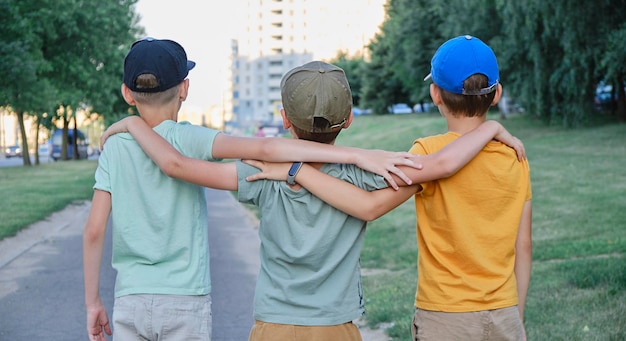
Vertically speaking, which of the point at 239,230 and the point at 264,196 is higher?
the point at 264,196

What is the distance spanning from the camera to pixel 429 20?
4875 cm

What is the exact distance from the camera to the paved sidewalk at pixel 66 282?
22.5 feet

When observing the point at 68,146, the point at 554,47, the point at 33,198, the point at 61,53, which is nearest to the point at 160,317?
the point at 33,198

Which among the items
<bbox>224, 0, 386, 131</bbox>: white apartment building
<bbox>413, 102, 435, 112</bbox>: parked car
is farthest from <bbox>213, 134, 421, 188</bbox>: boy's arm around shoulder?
<bbox>224, 0, 386, 131</bbox>: white apartment building

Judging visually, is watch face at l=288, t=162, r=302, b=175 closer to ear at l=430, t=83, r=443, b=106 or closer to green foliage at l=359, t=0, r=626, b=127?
ear at l=430, t=83, r=443, b=106

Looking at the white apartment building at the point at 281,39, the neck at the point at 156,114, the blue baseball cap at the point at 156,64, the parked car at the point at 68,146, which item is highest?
the white apartment building at the point at 281,39

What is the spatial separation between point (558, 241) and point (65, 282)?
5972mm

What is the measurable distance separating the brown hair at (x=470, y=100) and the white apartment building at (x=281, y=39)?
476ft

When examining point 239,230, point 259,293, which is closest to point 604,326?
point 259,293

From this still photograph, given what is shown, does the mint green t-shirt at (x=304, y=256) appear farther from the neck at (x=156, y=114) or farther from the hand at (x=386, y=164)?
the neck at (x=156, y=114)

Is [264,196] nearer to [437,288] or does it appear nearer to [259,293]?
[259,293]

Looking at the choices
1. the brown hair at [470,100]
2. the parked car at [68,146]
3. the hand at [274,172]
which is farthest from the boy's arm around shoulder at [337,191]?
the parked car at [68,146]

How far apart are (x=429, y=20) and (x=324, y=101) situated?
47162 mm

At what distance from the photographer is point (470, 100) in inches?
123
